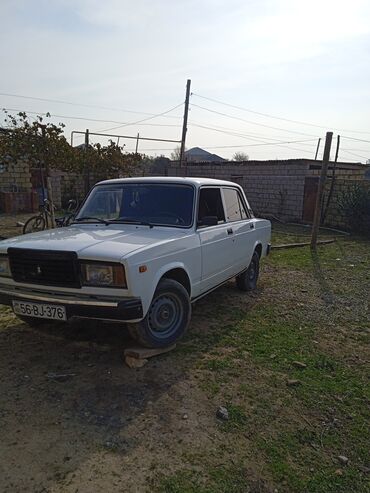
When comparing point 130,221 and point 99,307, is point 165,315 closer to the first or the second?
point 99,307

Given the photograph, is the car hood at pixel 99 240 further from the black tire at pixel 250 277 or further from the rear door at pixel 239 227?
the black tire at pixel 250 277

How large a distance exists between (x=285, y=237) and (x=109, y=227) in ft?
28.2

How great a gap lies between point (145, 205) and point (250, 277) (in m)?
2.49

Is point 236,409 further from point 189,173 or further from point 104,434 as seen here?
point 189,173

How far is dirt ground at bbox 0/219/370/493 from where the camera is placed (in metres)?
2.37

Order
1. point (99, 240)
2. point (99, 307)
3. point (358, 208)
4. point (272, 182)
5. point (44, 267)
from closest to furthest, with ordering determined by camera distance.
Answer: point (99, 307) → point (44, 267) → point (99, 240) → point (358, 208) → point (272, 182)

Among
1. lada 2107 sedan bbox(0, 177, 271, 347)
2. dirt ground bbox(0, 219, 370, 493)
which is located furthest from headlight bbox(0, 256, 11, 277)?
dirt ground bbox(0, 219, 370, 493)

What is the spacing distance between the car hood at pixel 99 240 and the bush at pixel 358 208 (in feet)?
35.9

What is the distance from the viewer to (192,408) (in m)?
3.06

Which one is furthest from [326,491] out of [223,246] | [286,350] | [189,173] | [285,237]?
[189,173]

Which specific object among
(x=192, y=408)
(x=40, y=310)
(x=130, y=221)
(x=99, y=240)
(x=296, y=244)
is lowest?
(x=192, y=408)

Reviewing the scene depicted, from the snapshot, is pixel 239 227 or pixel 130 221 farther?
pixel 239 227

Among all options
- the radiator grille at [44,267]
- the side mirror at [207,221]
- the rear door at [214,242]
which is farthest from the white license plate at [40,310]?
the side mirror at [207,221]

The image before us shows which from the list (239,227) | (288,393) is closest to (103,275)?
(288,393)
